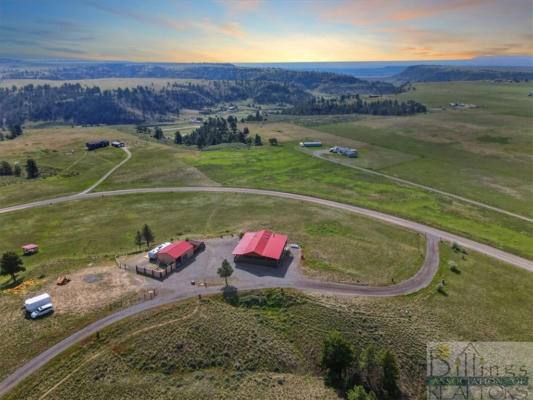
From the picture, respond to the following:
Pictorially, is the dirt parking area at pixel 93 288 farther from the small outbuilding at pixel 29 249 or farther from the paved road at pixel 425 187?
the paved road at pixel 425 187

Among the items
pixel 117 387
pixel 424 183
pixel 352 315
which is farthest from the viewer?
pixel 424 183

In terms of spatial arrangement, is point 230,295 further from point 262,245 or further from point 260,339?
point 262,245

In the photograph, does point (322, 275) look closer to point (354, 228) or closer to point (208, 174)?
point (354, 228)

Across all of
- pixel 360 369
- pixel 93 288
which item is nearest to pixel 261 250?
pixel 360 369

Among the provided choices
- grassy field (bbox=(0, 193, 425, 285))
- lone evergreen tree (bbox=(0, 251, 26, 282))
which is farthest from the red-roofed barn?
lone evergreen tree (bbox=(0, 251, 26, 282))

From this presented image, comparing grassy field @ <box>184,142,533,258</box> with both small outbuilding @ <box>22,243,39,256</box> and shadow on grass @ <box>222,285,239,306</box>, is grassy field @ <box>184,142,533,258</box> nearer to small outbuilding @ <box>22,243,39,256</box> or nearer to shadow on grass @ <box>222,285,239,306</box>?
shadow on grass @ <box>222,285,239,306</box>

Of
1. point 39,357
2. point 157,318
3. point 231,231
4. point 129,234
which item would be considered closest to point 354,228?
point 231,231
